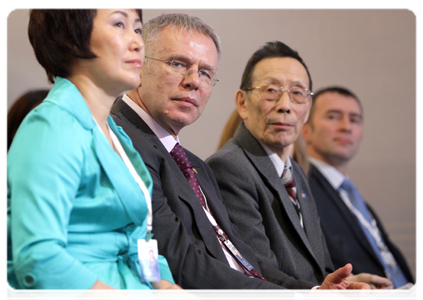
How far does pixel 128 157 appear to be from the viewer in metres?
1.27

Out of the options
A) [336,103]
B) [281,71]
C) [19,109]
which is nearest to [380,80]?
[336,103]

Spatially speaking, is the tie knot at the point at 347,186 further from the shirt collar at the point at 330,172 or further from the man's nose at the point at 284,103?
the man's nose at the point at 284,103

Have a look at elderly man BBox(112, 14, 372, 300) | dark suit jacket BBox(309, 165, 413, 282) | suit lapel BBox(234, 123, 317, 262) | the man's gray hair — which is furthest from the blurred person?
dark suit jacket BBox(309, 165, 413, 282)

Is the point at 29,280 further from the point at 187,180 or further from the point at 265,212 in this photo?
the point at 265,212

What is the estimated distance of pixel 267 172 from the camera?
91.4 inches

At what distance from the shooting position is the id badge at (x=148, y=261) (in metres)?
1.17

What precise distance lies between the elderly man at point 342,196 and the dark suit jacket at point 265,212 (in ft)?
2.03

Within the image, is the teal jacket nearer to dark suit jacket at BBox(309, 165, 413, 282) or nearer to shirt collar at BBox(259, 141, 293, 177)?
shirt collar at BBox(259, 141, 293, 177)

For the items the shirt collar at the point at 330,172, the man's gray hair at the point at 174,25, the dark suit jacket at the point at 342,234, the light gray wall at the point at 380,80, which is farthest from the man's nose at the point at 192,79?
the light gray wall at the point at 380,80

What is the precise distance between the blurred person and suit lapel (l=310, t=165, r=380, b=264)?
1908 mm

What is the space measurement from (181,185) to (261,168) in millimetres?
794

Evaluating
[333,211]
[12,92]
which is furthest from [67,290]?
[333,211]

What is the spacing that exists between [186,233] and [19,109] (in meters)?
1.15

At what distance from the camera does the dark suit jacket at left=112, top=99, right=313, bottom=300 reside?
1420mm
